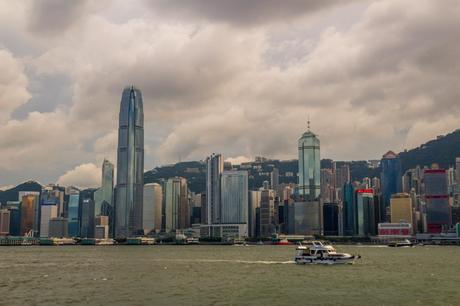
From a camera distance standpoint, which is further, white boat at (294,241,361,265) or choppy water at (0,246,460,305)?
white boat at (294,241,361,265)

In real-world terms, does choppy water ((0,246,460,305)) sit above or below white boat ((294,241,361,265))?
below

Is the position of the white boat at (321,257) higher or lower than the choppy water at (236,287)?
higher

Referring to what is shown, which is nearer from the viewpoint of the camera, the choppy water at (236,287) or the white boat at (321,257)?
the choppy water at (236,287)

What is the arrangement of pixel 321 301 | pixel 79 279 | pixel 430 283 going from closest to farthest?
1. pixel 321 301
2. pixel 430 283
3. pixel 79 279

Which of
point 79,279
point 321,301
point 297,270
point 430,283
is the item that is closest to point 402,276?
point 430,283

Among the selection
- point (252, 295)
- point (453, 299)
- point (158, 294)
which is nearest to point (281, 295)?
point (252, 295)

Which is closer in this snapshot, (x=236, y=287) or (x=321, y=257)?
(x=236, y=287)

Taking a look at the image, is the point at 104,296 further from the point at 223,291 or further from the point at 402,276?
the point at 402,276

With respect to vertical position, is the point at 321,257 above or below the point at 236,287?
above

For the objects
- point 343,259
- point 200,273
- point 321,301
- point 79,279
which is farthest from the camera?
point 343,259

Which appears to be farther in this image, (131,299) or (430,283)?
(430,283)
